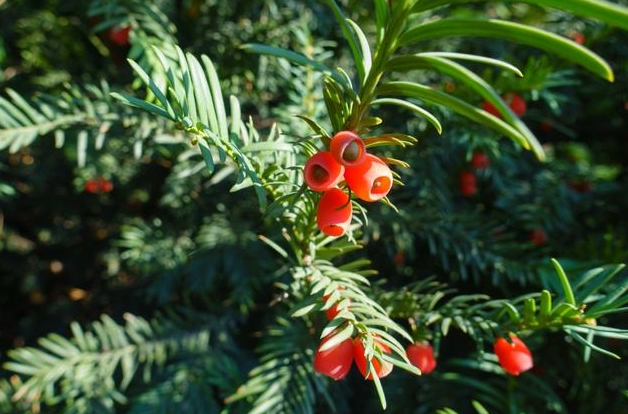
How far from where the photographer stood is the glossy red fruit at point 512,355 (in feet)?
1.49

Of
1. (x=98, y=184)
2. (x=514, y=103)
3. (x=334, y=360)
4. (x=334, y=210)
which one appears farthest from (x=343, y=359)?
(x=98, y=184)

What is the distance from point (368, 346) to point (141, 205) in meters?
0.75

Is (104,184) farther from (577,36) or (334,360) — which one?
(577,36)

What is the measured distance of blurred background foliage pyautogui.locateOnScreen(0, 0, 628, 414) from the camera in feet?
2.08

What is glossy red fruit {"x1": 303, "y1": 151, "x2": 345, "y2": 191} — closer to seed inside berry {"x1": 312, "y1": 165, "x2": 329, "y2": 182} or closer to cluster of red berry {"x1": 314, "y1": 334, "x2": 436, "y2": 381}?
seed inside berry {"x1": 312, "y1": 165, "x2": 329, "y2": 182}

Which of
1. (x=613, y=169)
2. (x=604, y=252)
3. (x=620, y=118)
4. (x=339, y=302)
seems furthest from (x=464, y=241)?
(x=613, y=169)

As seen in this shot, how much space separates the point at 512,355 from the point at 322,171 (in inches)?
10.0

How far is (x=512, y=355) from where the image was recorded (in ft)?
1.49

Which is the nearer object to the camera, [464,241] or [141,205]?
[464,241]

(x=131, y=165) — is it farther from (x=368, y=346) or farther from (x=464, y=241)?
(x=368, y=346)

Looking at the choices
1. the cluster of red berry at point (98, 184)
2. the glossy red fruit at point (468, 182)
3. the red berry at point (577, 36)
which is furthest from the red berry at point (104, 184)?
the red berry at point (577, 36)

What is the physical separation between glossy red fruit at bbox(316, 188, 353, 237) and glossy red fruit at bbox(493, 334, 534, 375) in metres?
0.21

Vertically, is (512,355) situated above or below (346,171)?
below

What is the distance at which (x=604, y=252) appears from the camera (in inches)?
24.8
